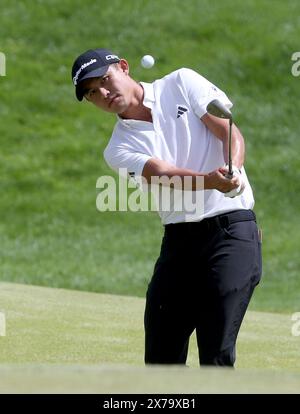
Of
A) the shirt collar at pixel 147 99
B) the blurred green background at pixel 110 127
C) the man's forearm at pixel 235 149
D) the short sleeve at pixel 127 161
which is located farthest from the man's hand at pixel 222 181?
the blurred green background at pixel 110 127

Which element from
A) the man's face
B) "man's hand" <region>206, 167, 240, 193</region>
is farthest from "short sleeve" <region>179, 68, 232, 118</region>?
"man's hand" <region>206, 167, 240, 193</region>

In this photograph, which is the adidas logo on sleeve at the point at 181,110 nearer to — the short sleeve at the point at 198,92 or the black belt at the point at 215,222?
the short sleeve at the point at 198,92

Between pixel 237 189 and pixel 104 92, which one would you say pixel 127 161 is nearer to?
pixel 104 92

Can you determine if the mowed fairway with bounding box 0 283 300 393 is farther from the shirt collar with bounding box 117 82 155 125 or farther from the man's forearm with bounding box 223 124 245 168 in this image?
the shirt collar with bounding box 117 82 155 125

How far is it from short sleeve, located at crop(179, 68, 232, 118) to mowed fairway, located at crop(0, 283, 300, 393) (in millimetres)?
1245

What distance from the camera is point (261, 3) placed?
25500 mm

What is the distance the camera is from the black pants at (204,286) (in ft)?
16.5

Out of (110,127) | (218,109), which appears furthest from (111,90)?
(110,127)

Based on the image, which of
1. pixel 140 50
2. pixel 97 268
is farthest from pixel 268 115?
pixel 97 268

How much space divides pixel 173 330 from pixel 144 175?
736mm

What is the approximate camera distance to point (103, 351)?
25.0 feet

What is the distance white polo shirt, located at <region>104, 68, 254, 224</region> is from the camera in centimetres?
515

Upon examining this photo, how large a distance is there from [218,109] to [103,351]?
311 cm

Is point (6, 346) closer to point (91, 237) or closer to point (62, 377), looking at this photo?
point (62, 377)
